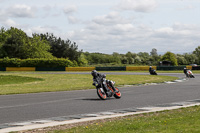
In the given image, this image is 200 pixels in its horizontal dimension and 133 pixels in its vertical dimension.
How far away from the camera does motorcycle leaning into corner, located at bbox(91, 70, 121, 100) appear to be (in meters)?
14.5

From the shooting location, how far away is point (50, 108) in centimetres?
1173

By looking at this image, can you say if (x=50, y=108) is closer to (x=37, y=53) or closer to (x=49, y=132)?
(x=49, y=132)

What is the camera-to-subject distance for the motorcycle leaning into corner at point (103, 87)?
47.5 ft

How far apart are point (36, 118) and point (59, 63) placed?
174 feet

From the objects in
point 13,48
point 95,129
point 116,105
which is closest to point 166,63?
point 13,48

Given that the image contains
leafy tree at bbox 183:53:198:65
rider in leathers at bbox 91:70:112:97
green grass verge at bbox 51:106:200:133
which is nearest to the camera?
green grass verge at bbox 51:106:200:133

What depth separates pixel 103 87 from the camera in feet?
48.4

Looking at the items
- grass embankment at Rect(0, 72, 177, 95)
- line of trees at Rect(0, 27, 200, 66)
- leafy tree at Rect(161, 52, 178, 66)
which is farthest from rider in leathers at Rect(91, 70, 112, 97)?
leafy tree at Rect(161, 52, 178, 66)

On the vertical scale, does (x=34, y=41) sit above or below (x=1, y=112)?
Answer: above

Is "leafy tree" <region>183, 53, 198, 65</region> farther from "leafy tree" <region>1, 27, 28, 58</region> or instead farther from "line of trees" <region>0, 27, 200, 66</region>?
"leafy tree" <region>1, 27, 28, 58</region>

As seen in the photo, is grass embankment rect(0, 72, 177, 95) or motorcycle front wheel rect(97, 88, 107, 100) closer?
motorcycle front wheel rect(97, 88, 107, 100)

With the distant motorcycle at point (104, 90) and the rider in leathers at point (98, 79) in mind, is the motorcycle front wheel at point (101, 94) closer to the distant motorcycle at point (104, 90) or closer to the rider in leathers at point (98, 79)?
the distant motorcycle at point (104, 90)

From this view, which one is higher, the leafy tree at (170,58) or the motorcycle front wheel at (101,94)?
the leafy tree at (170,58)

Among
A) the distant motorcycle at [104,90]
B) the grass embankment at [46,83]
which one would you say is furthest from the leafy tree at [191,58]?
the distant motorcycle at [104,90]
